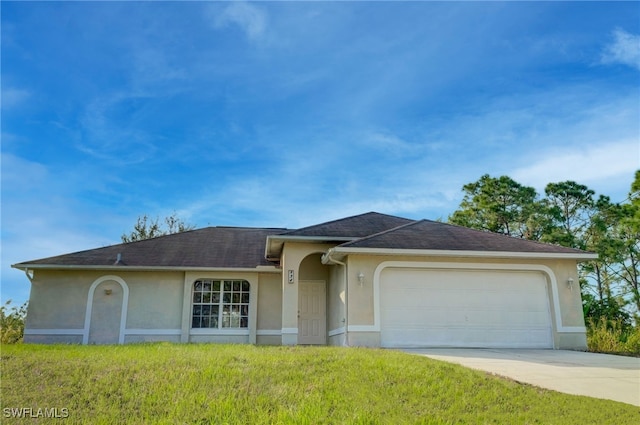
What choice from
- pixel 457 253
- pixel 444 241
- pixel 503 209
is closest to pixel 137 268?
pixel 444 241

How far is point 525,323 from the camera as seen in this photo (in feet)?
41.7

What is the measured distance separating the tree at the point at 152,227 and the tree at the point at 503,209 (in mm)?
20037

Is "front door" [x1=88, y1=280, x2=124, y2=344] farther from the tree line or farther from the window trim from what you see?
the tree line

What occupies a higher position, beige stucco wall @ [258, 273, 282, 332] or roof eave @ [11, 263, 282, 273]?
roof eave @ [11, 263, 282, 273]

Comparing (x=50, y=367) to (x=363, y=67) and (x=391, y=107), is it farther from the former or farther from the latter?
(x=391, y=107)

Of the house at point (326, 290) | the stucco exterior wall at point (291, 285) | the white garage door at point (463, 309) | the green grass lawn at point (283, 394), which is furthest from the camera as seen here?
the stucco exterior wall at point (291, 285)

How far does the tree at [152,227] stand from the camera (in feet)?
107

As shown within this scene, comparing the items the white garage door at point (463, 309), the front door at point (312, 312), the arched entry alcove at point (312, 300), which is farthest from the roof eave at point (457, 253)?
the front door at point (312, 312)

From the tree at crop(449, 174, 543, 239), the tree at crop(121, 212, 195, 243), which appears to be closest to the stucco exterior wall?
the tree at crop(449, 174, 543, 239)

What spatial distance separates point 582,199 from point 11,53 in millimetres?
26190

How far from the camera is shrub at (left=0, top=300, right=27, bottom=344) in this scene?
1770 cm

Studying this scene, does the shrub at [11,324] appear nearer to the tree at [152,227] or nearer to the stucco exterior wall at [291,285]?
the tree at [152,227]

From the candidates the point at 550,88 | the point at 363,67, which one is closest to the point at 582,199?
the point at 550,88

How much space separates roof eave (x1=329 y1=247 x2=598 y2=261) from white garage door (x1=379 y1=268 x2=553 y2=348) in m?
0.57
